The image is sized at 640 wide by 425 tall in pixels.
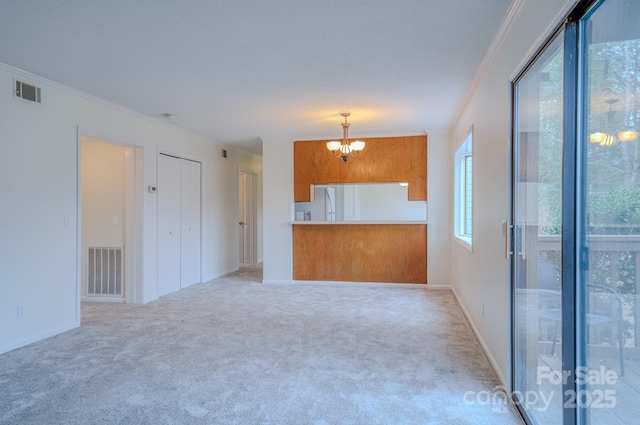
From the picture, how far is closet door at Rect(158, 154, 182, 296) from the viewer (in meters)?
5.44

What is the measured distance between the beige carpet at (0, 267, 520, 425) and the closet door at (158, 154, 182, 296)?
0.90 metres

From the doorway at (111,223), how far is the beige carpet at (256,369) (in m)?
0.52

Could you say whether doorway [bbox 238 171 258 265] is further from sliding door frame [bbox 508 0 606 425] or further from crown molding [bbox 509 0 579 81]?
sliding door frame [bbox 508 0 606 425]

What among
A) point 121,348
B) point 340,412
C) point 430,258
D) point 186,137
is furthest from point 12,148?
point 430,258

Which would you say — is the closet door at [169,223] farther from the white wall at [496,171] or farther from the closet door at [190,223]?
the white wall at [496,171]

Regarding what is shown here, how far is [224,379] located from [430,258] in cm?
408

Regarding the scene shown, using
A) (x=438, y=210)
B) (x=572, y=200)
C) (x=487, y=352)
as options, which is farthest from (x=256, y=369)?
(x=438, y=210)

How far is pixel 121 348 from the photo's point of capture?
11.0ft

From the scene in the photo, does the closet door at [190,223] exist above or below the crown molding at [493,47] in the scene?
below

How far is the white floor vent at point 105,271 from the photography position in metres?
5.15

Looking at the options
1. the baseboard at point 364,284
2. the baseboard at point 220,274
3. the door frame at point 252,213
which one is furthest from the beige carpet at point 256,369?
the door frame at point 252,213

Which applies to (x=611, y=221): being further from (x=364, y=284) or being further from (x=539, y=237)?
(x=364, y=284)

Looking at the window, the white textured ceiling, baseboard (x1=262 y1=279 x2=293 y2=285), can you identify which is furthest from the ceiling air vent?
the window

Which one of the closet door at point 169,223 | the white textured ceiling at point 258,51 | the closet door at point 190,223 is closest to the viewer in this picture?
the white textured ceiling at point 258,51
